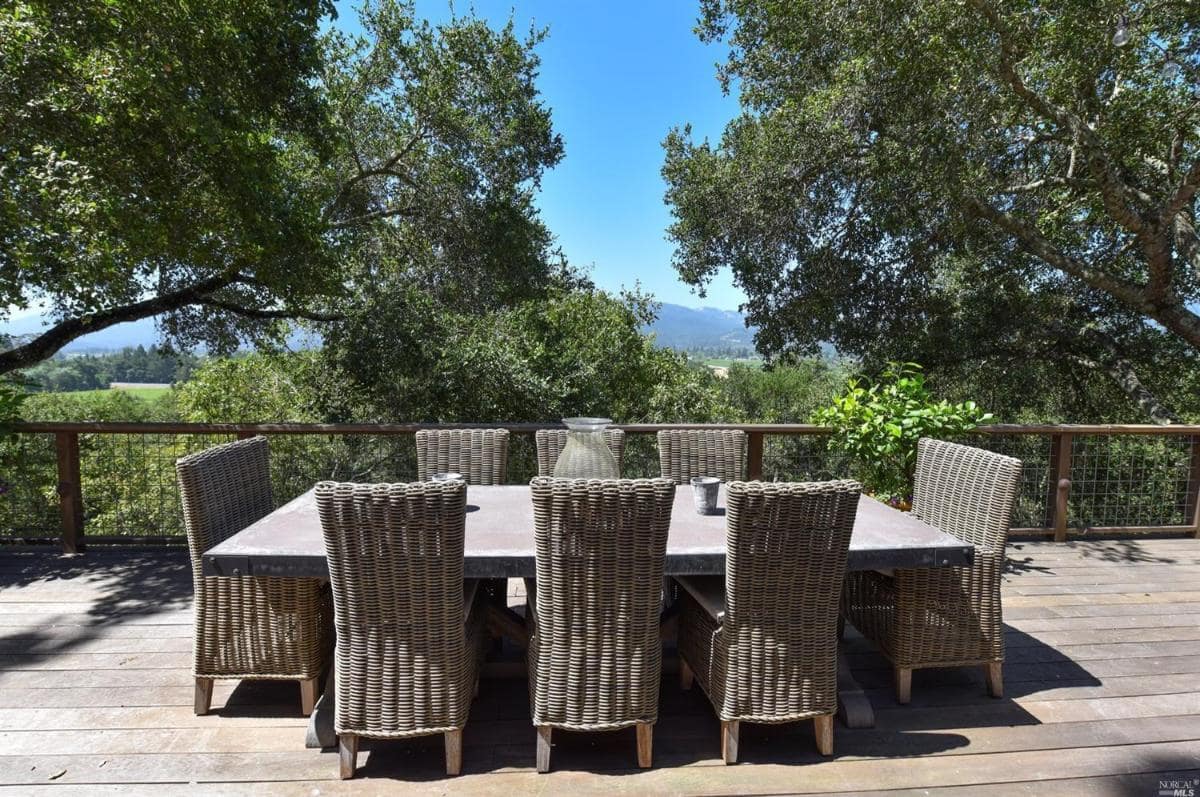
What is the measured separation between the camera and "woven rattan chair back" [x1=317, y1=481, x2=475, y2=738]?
5.66 ft

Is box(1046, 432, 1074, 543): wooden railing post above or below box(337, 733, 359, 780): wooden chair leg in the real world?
above

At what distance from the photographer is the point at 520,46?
7.80 meters

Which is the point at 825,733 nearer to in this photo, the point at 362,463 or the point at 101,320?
the point at 362,463

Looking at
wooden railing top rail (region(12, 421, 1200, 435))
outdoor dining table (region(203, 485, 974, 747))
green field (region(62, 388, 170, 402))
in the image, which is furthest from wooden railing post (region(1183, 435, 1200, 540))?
green field (region(62, 388, 170, 402))

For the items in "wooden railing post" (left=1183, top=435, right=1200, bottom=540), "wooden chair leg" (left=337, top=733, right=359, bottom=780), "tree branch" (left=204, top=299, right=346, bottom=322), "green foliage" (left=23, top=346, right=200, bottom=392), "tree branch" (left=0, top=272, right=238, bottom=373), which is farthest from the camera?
"green foliage" (left=23, top=346, right=200, bottom=392)

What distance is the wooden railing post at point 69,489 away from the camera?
3.95 meters

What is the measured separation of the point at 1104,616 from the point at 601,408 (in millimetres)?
5599

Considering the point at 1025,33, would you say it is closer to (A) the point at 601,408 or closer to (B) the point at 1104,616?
(B) the point at 1104,616

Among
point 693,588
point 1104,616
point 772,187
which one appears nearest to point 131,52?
point 693,588

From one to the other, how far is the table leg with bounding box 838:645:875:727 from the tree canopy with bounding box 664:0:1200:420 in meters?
4.78

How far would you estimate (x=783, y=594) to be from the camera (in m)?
1.89

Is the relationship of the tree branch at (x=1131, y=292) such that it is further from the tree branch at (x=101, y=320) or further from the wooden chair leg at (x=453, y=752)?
the tree branch at (x=101, y=320)

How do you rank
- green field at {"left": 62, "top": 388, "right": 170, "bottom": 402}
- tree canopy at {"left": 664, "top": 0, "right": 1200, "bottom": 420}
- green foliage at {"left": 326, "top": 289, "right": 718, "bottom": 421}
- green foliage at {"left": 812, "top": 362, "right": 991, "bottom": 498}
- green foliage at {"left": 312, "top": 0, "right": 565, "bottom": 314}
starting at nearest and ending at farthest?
green foliage at {"left": 812, "top": 362, "right": 991, "bottom": 498} < tree canopy at {"left": 664, "top": 0, "right": 1200, "bottom": 420} < green foliage at {"left": 326, "top": 289, "right": 718, "bottom": 421} < green foliage at {"left": 312, "top": 0, "right": 565, "bottom": 314} < green field at {"left": 62, "top": 388, "right": 170, "bottom": 402}

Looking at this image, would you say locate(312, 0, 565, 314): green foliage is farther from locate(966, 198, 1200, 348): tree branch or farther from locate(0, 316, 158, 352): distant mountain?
locate(966, 198, 1200, 348): tree branch
